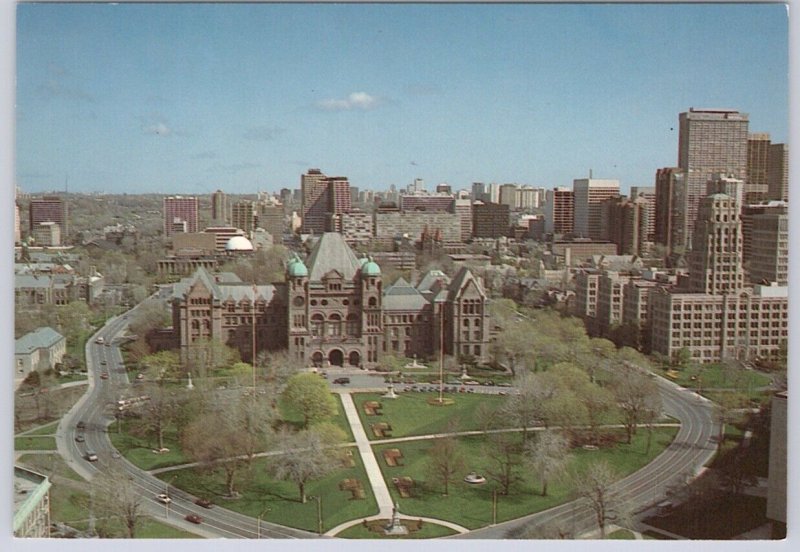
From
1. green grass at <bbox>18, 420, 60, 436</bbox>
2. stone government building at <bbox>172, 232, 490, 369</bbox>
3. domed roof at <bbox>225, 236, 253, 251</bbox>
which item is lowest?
green grass at <bbox>18, 420, 60, 436</bbox>

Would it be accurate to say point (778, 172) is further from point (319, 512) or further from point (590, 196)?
point (319, 512)

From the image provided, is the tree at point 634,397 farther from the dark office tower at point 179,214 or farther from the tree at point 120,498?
the tree at point 120,498

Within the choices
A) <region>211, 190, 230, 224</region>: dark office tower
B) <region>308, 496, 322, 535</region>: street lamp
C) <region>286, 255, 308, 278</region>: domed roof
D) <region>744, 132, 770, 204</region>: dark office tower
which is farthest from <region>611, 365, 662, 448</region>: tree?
<region>211, 190, 230, 224</region>: dark office tower

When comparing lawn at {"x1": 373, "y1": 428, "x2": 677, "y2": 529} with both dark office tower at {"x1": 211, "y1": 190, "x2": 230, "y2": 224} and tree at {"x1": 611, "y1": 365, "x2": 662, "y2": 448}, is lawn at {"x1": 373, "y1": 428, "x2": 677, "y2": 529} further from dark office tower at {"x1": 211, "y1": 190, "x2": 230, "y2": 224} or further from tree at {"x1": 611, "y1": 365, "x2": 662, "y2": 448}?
dark office tower at {"x1": 211, "y1": 190, "x2": 230, "y2": 224}

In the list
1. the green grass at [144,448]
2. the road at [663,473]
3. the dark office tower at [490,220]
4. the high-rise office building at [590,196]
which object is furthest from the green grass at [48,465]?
the high-rise office building at [590,196]

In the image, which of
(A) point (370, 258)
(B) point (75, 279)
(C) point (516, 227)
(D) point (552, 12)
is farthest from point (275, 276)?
(D) point (552, 12)

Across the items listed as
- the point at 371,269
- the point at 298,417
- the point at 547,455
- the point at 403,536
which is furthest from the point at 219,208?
the point at 547,455
